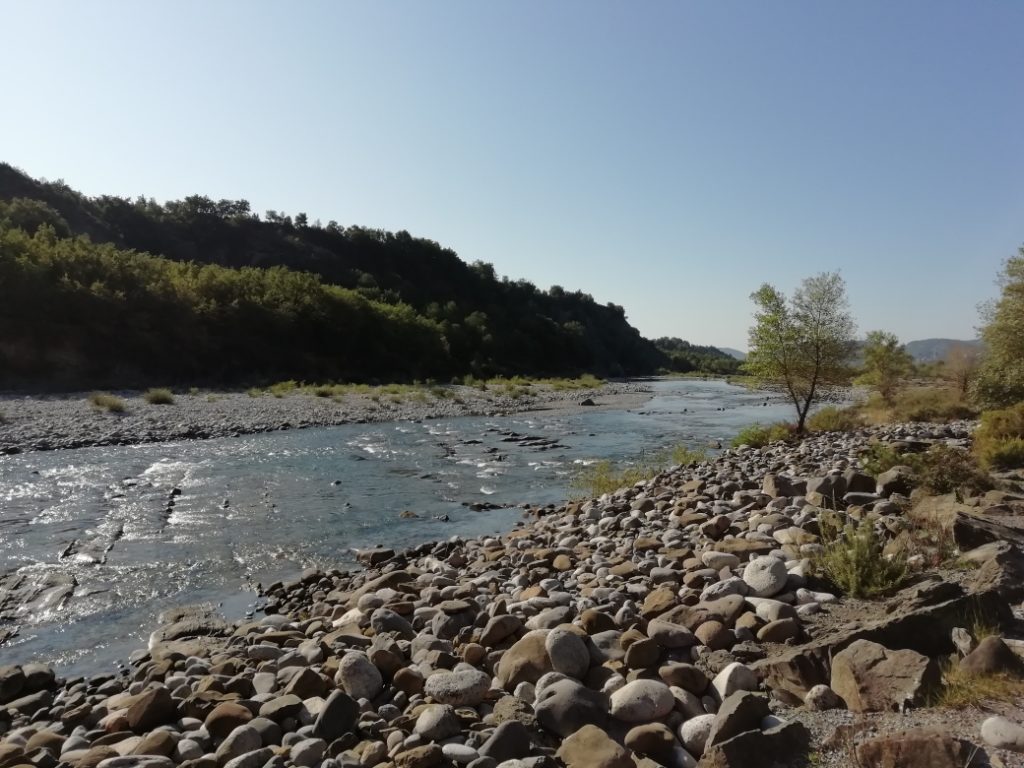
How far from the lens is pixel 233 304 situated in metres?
47.4

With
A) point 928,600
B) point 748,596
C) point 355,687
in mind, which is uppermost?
point 928,600

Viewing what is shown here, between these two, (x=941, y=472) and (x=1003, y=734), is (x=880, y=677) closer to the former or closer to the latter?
(x=1003, y=734)

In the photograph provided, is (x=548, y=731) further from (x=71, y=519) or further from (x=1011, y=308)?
(x=1011, y=308)

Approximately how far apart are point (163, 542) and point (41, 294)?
113 ft

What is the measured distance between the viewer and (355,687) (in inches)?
171

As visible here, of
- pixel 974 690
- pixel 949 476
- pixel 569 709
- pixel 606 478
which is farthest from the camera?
pixel 606 478

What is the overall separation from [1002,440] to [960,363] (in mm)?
18087

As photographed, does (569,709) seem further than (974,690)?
Yes

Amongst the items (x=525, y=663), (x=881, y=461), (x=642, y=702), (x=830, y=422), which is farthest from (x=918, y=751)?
(x=830, y=422)

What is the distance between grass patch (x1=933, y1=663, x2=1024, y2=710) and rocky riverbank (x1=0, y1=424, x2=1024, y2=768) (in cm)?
5

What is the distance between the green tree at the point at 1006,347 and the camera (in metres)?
16.6

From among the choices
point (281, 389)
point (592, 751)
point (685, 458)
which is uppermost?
point (281, 389)

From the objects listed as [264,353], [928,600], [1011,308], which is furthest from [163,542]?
[264,353]

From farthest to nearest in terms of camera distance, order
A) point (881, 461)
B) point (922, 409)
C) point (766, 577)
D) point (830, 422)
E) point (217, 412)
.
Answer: point (217, 412) → point (922, 409) → point (830, 422) → point (881, 461) → point (766, 577)
